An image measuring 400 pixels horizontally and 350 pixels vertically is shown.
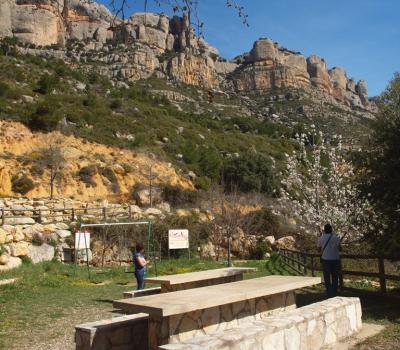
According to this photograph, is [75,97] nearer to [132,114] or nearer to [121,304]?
[132,114]

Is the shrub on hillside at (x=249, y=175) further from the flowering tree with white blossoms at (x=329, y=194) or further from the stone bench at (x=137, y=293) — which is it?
the stone bench at (x=137, y=293)

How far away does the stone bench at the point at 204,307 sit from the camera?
221 inches

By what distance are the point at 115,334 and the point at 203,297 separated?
4.35ft

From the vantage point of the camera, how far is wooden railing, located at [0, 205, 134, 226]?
2280 cm

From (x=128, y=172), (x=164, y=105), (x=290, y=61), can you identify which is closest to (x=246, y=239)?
(x=128, y=172)

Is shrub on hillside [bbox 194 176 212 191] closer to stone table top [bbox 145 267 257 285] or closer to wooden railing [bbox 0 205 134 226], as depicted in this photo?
wooden railing [bbox 0 205 134 226]

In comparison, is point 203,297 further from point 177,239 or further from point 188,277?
point 177,239

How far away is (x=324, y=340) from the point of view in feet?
20.6

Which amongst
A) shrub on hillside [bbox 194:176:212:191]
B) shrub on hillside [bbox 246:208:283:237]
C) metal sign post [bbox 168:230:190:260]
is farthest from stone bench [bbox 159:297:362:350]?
shrub on hillside [bbox 194:176:212:191]

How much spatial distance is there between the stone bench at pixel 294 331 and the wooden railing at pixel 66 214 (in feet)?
59.9

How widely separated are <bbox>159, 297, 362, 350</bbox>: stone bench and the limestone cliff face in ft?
322

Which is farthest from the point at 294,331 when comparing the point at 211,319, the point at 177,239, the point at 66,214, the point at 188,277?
the point at 66,214

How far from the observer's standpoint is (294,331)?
5.68 metres

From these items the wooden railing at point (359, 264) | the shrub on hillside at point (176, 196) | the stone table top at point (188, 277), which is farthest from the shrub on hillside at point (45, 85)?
the stone table top at point (188, 277)
